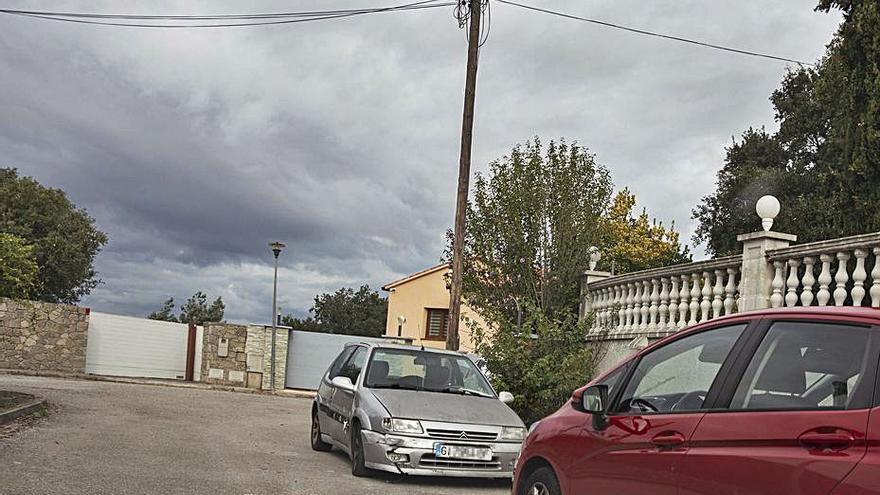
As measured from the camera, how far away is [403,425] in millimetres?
8961

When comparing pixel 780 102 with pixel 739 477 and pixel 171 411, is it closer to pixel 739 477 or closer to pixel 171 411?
pixel 171 411

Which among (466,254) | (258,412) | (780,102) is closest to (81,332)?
(258,412)

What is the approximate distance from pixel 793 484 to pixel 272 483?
6.14 metres

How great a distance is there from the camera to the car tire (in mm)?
5409

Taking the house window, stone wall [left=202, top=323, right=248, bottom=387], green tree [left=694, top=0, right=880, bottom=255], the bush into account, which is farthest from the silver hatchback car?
the house window

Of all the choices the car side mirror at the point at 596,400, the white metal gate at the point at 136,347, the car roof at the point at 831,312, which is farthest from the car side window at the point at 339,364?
the white metal gate at the point at 136,347

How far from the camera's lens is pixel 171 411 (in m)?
16.4

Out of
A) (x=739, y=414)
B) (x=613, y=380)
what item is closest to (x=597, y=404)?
(x=613, y=380)

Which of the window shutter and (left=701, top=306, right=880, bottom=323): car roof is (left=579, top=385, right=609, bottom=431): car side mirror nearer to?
(left=701, top=306, right=880, bottom=323): car roof

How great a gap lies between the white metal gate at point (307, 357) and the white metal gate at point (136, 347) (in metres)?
3.56

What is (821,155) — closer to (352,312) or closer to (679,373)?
(679,373)

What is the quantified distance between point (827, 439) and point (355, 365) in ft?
25.8

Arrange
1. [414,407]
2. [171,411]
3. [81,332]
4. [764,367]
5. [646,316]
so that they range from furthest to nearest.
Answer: [81,332] < [171,411] < [646,316] < [414,407] < [764,367]

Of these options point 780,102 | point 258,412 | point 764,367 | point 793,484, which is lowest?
point 258,412
